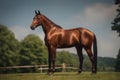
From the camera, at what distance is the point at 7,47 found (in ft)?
40.5

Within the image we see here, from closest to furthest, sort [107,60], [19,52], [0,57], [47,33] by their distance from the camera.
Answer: [47,33] → [107,60] → [0,57] → [19,52]

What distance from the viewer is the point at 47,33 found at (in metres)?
5.27

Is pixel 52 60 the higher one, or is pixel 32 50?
pixel 32 50

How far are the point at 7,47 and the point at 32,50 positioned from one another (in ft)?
13.7

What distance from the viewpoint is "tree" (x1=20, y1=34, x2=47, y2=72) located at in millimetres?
14881

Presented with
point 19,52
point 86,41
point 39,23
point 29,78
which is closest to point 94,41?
point 86,41

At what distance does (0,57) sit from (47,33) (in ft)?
20.0

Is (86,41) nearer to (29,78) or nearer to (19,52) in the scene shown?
(29,78)

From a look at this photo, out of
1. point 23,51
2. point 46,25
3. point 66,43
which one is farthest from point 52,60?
point 23,51

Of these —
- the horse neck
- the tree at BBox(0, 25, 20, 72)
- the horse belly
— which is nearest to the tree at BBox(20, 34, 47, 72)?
the tree at BBox(0, 25, 20, 72)

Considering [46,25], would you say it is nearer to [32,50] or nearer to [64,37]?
[64,37]

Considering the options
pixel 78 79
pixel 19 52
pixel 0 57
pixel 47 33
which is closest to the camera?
pixel 78 79

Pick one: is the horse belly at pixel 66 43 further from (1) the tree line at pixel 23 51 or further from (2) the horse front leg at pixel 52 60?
(1) the tree line at pixel 23 51

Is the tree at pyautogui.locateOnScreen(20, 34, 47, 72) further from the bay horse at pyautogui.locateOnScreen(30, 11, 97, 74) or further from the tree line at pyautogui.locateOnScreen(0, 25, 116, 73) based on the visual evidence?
the bay horse at pyautogui.locateOnScreen(30, 11, 97, 74)
